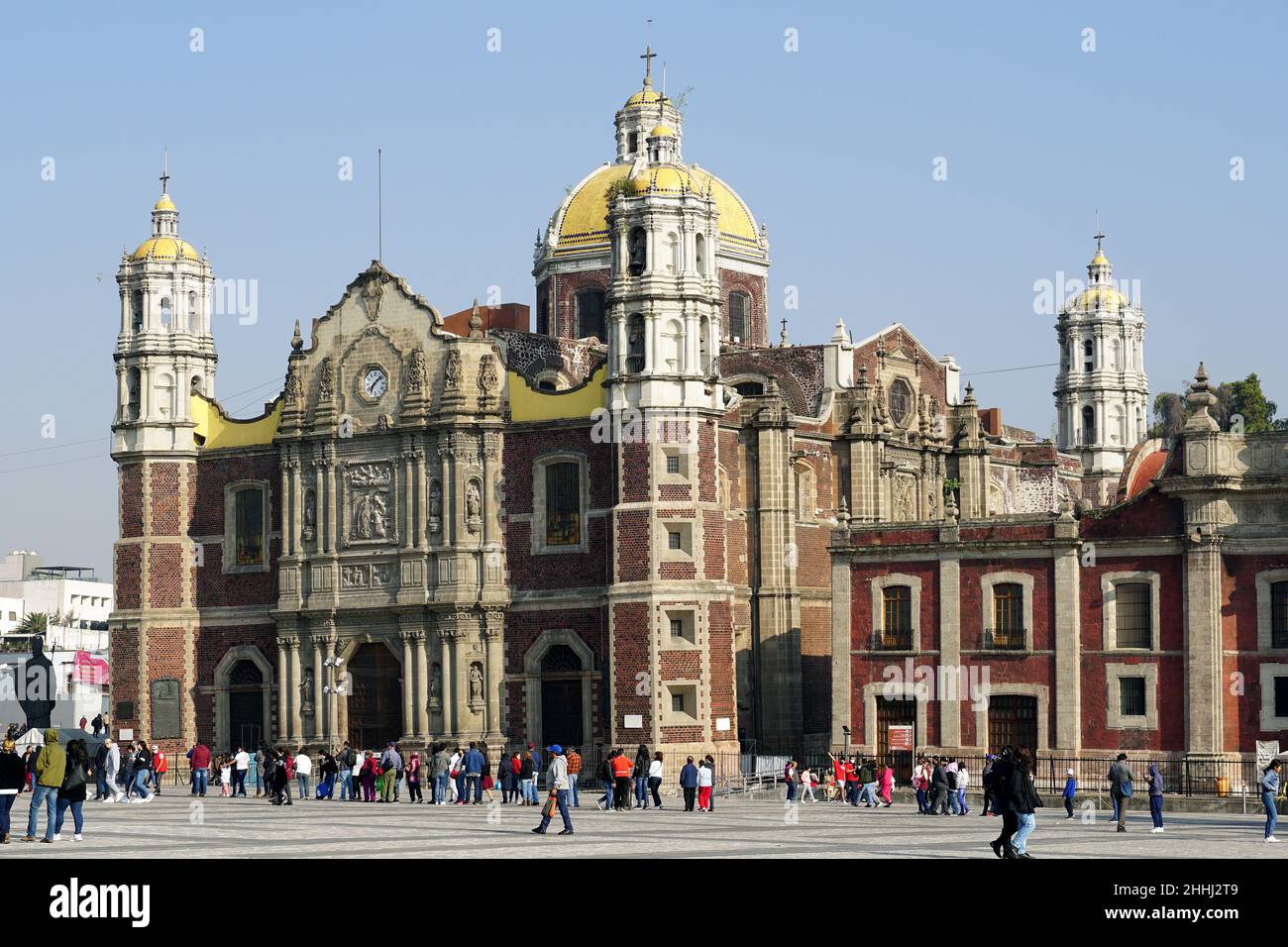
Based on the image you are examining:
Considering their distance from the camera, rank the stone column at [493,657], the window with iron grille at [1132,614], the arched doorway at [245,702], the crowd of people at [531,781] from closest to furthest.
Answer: the crowd of people at [531,781], the window with iron grille at [1132,614], the stone column at [493,657], the arched doorway at [245,702]

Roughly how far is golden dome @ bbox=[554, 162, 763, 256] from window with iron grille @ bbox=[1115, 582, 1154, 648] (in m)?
25.4

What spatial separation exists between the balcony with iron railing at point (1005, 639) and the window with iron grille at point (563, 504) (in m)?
12.3

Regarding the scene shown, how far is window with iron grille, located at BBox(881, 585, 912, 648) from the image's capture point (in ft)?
197

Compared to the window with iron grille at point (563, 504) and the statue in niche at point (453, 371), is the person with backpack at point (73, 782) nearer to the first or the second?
the window with iron grille at point (563, 504)

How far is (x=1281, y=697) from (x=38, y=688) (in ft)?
186

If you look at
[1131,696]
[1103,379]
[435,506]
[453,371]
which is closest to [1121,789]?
[1131,696]

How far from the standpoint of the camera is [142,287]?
7106 centimetres

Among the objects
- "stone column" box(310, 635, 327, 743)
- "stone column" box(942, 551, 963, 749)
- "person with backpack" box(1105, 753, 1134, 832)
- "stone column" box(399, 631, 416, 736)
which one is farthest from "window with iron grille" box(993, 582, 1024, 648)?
"stone column" box(310, 635, 327, 743)

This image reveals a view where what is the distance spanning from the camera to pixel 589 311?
256 ft

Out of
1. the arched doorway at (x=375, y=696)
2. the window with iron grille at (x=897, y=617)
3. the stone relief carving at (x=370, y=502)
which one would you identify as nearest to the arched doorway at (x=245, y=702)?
the arched doorway at (x=375, y=696)

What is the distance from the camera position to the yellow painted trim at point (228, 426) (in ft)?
229

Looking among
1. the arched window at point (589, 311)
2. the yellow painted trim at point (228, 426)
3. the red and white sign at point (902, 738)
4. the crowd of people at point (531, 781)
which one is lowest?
the crowd of people at point (531, 781)
